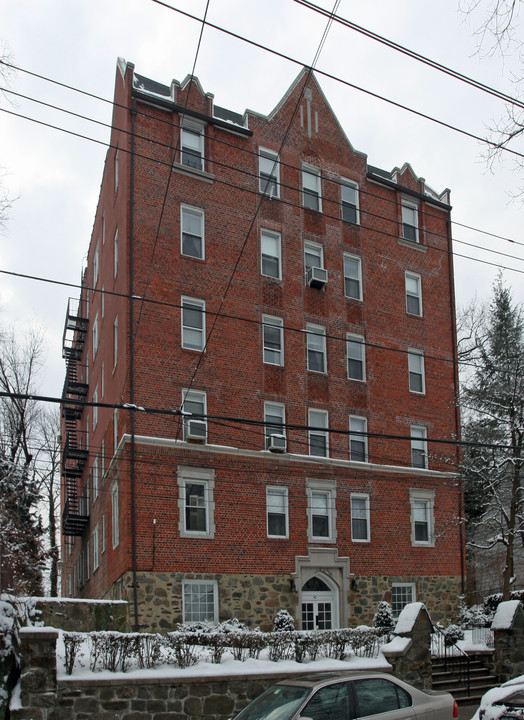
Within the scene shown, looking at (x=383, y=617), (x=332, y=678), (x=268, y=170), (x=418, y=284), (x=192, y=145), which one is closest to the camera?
(x=332, y=678)

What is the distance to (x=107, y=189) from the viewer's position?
111ft

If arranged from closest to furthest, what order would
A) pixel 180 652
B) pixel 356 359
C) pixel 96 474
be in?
1. pixel 180 652
2. pixel 356 359
3. pixel 96 474

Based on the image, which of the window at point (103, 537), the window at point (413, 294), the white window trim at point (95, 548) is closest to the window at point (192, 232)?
the window at point (413, 294)

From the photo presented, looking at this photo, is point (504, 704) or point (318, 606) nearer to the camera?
point (504, 704)

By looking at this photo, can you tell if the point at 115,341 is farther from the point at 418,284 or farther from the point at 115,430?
the point at 418,284

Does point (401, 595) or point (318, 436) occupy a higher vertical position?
point (318, 436)

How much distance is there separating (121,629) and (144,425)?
6.17 meters

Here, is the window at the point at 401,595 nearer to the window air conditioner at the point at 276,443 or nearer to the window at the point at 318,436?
the window at the point at 318,436

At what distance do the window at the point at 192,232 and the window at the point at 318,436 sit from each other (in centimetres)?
705

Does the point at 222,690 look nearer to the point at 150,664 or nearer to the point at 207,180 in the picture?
the point at 150,664

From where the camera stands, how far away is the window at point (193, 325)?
90.2 feet

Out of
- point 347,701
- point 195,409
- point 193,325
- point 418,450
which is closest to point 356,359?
point 418,450

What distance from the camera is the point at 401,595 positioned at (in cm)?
2975

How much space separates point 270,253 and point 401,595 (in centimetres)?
1338
